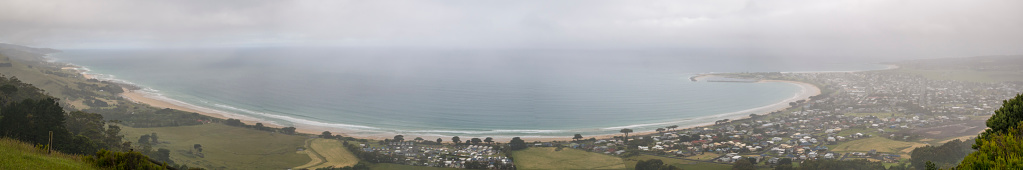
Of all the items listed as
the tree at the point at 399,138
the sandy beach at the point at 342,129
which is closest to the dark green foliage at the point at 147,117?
the sandy beach at the point at 342,129

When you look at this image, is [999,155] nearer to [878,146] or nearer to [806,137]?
[878,146]

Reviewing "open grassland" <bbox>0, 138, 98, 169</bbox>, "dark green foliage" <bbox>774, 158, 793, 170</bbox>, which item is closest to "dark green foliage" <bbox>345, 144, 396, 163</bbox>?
"open grassland" <bbox>0, 138, 98, 169</bbox>

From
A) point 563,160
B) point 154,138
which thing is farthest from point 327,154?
point 563,160

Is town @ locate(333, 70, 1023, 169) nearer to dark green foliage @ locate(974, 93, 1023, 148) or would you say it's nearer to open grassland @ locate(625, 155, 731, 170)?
open grassland @ locate(625, 155, 731, 170)

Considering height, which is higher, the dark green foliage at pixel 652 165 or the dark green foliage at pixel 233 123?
the dark green foliage at pixel 233 123

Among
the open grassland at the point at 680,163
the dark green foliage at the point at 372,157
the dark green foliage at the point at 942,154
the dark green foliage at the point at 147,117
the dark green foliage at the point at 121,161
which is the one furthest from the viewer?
the dark green foliage at the point at 147,117

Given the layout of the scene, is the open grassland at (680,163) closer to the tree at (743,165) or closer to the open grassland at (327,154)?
the tree at (743,165)

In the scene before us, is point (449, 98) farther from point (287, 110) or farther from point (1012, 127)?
point (1012, 127)
